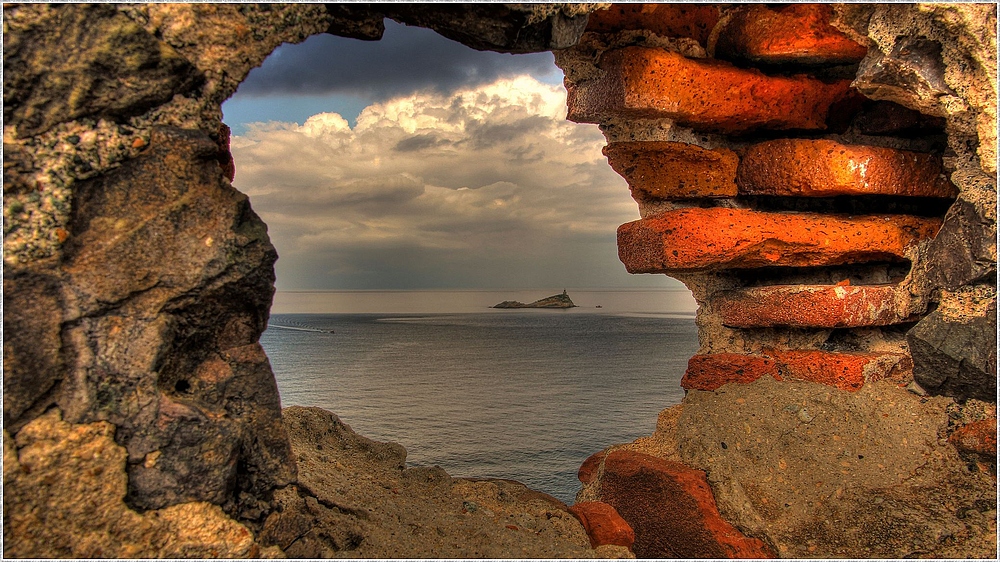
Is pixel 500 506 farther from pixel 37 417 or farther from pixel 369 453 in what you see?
pixel 37 417

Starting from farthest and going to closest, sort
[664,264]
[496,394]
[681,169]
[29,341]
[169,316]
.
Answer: [496,394], [681,169], [664,264], [169,316], [29,341]

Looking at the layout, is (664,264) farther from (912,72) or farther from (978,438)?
(978,438)

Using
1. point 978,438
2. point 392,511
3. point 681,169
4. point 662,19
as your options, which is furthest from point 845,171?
point 392,511

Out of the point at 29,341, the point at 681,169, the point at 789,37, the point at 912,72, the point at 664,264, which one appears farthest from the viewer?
the point at 681,169

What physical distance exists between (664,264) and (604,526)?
0.97m

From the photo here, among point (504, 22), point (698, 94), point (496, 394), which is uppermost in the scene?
point (698, 94)

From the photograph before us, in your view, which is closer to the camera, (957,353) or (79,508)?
(79,508)

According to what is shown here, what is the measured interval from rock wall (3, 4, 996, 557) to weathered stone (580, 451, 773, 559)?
0.01m

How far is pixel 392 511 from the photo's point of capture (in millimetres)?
2141

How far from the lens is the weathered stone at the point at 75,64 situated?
52.6 inches

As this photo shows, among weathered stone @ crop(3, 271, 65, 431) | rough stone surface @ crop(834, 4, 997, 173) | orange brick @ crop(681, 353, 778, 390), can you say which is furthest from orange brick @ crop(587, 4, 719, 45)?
weathered stone @ crop(3, 271, 65, 431)

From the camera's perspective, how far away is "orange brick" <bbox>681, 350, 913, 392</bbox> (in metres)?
2.47

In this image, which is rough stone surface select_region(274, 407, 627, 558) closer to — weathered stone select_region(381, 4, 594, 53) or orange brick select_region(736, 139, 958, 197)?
weathered stone select_region(381, 4, 594, 53)

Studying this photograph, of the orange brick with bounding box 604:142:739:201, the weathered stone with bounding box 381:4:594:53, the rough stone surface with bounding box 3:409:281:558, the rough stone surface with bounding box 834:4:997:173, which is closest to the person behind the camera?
the rough stone surface with bounding box 3:409:281:558
